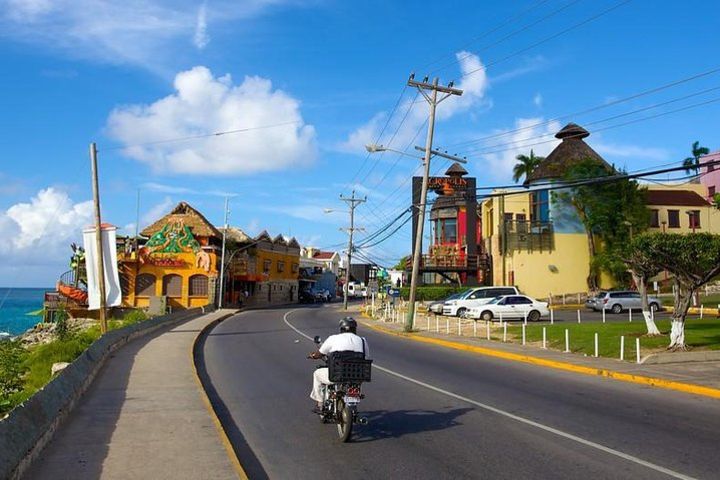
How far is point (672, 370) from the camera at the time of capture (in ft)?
53.2

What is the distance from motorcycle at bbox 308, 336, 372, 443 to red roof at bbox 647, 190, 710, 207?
51709 mm

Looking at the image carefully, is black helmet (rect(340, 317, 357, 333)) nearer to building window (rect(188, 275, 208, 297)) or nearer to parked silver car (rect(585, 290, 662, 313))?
parked silver car (rect(585, 290, 662, 313))

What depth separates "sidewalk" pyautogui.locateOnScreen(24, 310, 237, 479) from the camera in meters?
6.78

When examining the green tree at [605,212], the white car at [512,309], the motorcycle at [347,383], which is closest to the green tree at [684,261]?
the motorcycle at [347,383]

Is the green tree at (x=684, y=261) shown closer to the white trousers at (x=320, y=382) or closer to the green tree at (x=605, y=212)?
the white trousers at (x=320, y=382)

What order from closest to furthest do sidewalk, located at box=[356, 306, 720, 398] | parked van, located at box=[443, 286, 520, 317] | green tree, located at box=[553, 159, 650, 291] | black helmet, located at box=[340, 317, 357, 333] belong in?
black helmet, located at box=[340, 317, 357, 333], sidewalk, located at box=[356, 306, 720, 398], parked van, located at box=[443, 286, 520, 317], green tree, located at box=[553, 159, 650, 291]

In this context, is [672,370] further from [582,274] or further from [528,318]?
[582,274]

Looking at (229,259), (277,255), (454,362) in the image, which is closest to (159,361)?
(454,362)

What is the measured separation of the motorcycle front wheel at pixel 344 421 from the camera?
27.5ft

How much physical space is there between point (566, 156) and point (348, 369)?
49353 millimetres

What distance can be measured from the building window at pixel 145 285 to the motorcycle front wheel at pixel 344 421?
183 ft

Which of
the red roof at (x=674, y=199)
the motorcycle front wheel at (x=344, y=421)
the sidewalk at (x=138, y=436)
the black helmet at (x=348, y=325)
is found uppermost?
the red roof at (x=674, y=199)

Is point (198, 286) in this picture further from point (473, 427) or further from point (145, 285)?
point (473, 427)

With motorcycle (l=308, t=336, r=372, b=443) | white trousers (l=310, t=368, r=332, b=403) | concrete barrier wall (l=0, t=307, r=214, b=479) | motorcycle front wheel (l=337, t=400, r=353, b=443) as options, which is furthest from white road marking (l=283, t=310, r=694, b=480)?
concrete barrier wall (l=0, t=307, r=214, b=479)
